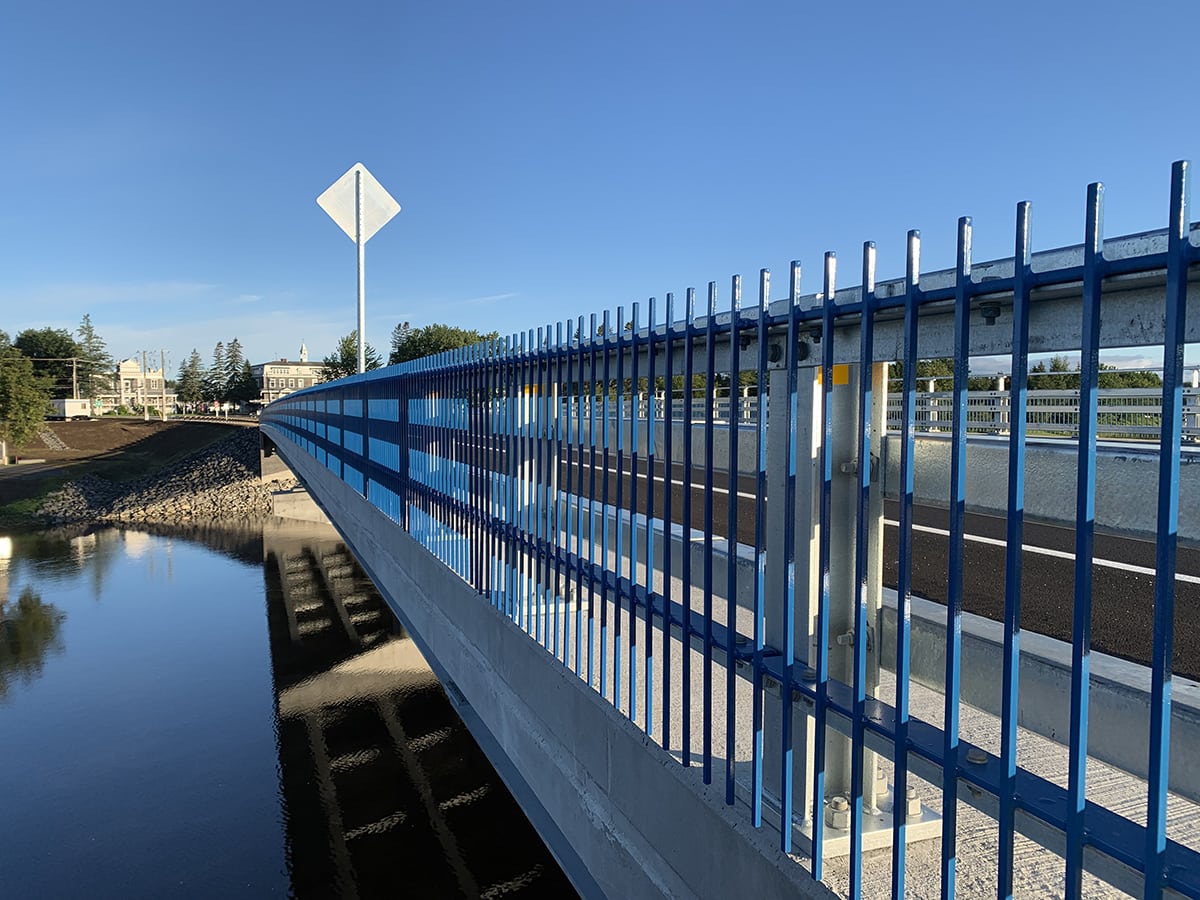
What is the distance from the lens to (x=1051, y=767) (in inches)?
139

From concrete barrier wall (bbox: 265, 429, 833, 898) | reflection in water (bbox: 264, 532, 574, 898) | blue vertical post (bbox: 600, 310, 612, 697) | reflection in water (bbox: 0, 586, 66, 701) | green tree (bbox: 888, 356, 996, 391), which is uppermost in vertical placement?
green tree (bbox: 888, 356, 996, 391)

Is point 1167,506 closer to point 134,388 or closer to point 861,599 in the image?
point 861,599

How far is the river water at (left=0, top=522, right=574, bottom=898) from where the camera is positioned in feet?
37.5

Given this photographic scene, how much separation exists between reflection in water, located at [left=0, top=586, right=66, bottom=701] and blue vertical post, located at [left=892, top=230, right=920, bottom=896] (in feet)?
67.0

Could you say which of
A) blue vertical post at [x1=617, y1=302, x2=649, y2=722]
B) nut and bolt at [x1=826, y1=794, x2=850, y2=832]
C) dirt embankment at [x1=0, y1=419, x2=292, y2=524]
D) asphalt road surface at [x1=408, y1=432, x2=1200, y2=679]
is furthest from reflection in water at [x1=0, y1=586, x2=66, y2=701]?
nut and bolt at [x1=826, y1=794, x2=850, y2=832]

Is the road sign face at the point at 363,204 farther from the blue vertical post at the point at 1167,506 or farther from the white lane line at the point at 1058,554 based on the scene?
the blue vertical post at the point at 1167,506

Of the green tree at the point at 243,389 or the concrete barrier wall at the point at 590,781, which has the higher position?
the green tree at the point at 243,389

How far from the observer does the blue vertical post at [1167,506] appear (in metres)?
1.54

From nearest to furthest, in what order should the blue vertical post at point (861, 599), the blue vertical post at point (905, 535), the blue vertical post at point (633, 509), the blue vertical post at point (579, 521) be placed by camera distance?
the blue vertical post at point (905, 535)
the blue vertical post at point (861, 599)
the blue vertical post at point (633, 509)
the blue vertical post at point (579, 521)

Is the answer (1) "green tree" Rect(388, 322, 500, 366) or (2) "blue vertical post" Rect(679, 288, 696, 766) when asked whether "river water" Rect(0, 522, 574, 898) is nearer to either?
(2) "blue vertical post" Rect(679, 288, 696, 766)

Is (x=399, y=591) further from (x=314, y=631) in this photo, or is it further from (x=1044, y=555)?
(x=314, y=631)

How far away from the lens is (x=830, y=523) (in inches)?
104

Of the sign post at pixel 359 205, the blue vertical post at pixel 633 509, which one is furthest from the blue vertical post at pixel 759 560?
the sign post at pixel 359 205

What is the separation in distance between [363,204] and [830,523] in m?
17.5
